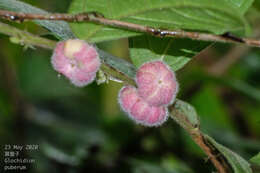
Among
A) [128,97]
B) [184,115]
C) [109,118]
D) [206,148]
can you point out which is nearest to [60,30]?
[128,97]

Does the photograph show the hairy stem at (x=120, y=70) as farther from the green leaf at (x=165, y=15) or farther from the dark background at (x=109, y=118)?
the dark background at (x=109, y=118)

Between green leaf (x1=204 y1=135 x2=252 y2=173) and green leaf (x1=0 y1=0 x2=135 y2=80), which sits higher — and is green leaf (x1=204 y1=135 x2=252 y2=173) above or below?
below

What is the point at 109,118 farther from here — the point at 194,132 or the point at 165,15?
the point at 165,15

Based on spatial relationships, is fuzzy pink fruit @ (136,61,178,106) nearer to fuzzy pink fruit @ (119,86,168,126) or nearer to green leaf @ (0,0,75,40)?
fuzzy pink fruit @ (119,86,168,126)

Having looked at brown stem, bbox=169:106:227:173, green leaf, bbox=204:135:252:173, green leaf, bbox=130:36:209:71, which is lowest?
green leaf, bbox=204:135:252:173

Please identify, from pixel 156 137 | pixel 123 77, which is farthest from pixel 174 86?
pixel 156 137

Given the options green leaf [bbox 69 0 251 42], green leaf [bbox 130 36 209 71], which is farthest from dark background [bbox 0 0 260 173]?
green leaf [bbox 69 0 251 42]

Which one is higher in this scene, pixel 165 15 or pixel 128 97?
pixel 165 15

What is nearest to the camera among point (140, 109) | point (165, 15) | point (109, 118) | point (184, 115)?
point (165, 15)
